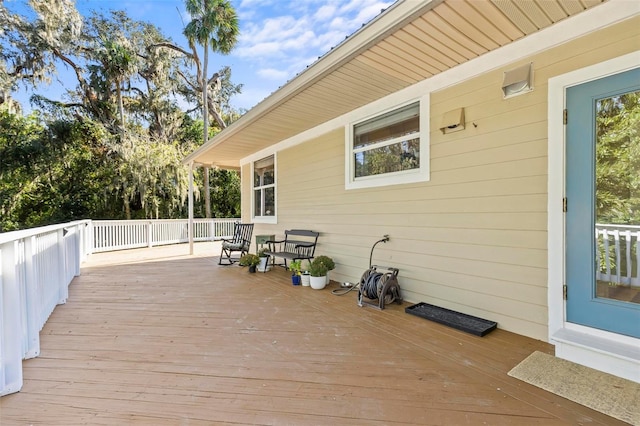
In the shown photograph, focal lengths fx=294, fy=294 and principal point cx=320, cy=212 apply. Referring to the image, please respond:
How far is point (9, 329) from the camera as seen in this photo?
1.84m

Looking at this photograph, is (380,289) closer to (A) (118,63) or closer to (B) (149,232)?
(B) (149,232)

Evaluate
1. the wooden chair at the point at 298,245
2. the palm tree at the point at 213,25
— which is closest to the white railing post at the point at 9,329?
the wooden chair at the point at 298,245

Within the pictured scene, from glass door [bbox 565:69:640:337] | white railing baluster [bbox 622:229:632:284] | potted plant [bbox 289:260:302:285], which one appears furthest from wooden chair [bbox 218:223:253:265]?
white railing baluster [bbox 622:229:632:284]

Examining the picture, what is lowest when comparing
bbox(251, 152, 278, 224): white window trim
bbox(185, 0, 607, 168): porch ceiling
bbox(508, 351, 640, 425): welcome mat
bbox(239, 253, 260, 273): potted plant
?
bbox(508, 351, 640, 425): welcome mat

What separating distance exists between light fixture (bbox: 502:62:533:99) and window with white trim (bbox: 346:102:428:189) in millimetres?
875

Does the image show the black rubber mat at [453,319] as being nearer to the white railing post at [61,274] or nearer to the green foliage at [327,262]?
the green foliage at [327,262]

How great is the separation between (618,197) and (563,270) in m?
0.63

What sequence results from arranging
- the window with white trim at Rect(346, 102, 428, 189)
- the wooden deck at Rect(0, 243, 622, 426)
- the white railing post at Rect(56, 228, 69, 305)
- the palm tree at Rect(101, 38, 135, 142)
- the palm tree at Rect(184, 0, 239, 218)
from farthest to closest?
the palm tree at Rect(184, 0, 239, 218)
the palm tree at Rect(101, 38, 135, 142)
the white railing post at Rect(56, 228, 69, 305)
the window with white trim at Rect(346, 102, 428, 189)
the wooden deck at Rect(0, 243, 622, 426)

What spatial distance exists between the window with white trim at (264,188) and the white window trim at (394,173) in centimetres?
244

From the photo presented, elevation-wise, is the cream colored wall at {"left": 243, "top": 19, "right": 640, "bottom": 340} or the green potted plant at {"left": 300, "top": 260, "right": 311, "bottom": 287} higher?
the cream colored wall at {"left": 243, "top": 19, "right": 640, "bottom": 340}

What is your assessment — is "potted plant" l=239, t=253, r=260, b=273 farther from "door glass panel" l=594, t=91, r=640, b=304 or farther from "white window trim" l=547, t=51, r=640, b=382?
"door glass panel" l=594, t=91, r=640, b=304

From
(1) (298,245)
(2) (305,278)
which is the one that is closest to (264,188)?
(1) (298,245)

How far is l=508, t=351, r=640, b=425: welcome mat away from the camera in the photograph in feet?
5.24

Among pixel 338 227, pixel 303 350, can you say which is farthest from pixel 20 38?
pixel 303 350
